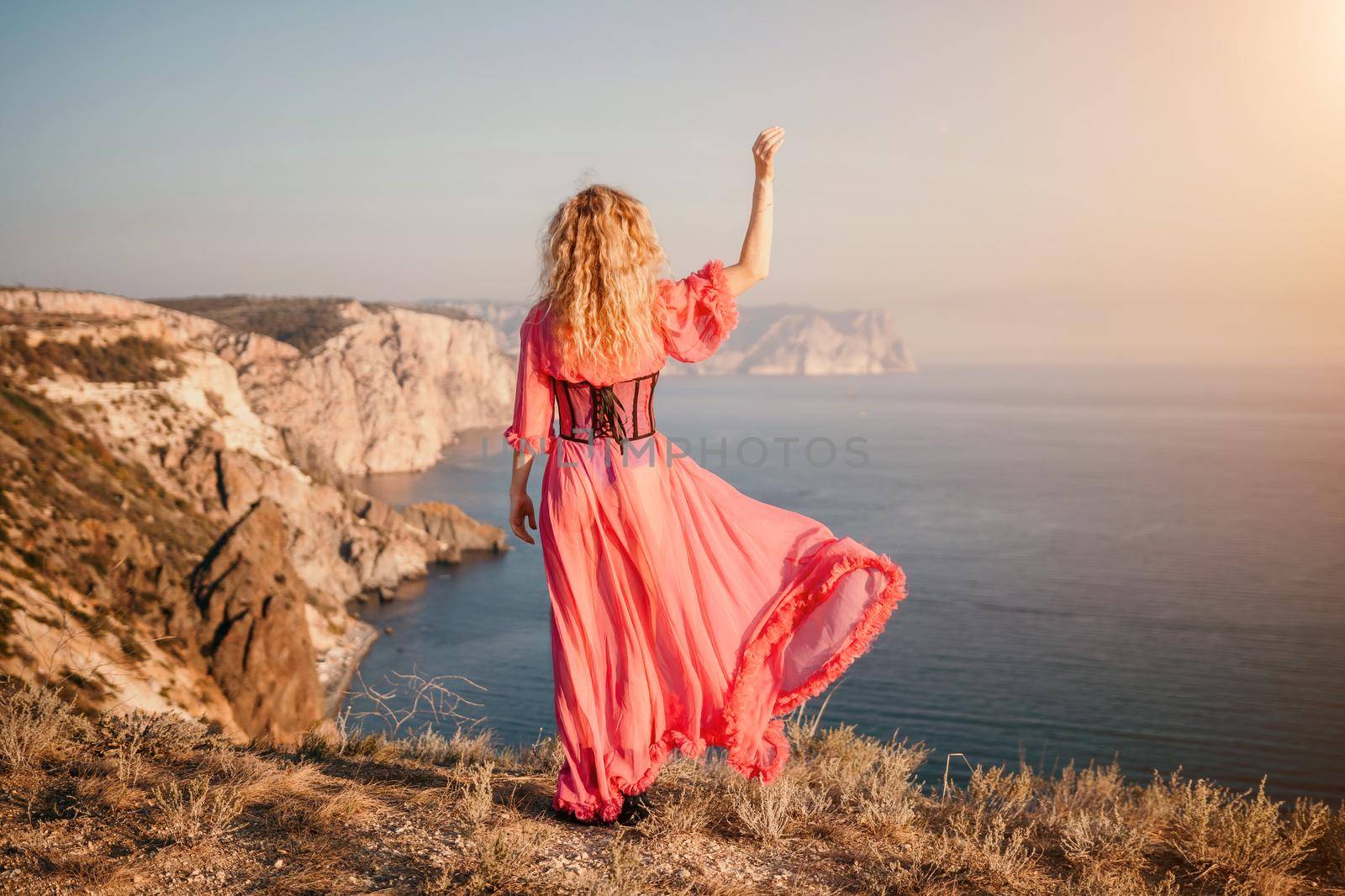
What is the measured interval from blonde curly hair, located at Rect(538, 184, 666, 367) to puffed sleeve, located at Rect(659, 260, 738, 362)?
81 mm

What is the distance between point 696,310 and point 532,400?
754mm

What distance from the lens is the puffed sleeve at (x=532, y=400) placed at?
3.44 m

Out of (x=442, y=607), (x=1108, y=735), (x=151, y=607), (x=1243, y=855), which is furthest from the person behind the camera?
(x=442, y=607)

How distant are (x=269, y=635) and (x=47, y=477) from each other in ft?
25.7

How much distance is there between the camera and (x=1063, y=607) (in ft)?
163

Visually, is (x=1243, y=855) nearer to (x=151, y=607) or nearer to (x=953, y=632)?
(x=151, y=607)

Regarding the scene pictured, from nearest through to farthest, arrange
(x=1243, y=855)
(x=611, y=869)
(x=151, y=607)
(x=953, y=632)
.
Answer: (x=611, y=869)
(x=1243, y=855)
(x=151, y=607)
(x=953, y=632)

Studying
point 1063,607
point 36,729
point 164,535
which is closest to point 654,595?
point 36,729

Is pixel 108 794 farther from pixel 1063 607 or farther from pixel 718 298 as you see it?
pixel 1063 607

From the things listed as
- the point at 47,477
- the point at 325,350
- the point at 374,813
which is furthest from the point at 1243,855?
the point at 325,350

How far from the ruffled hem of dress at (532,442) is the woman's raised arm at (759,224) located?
960mm

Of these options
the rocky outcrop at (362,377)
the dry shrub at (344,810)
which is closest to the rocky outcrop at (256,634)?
the dry shrub at (344,810)

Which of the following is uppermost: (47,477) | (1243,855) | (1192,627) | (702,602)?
(702,602)

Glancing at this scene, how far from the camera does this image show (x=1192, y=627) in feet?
156
